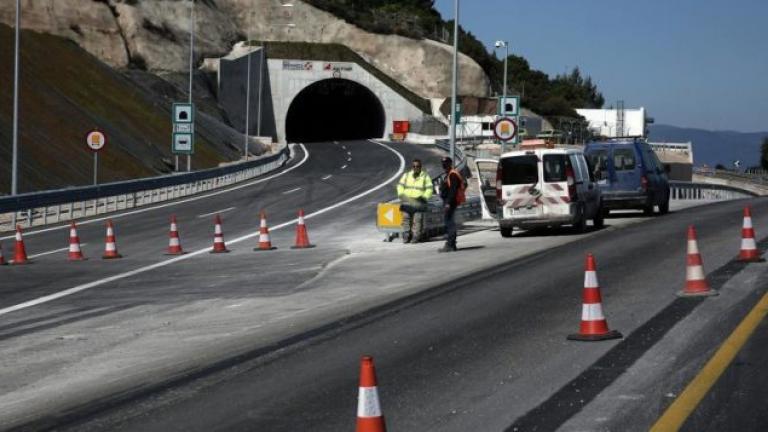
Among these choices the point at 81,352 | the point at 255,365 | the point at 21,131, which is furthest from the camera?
the point at 21,131

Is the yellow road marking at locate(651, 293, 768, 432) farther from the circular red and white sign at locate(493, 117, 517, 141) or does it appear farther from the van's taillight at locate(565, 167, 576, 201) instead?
the circular red and white sign at locate(493, 117, 517, 141)

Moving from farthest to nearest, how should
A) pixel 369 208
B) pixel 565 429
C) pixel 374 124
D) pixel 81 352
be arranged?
pixel 374 124
pixel 369 208
pixel 81 352
pixel 565 429

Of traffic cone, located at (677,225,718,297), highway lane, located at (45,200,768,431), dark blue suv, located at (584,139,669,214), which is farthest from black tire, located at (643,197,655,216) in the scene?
traffic cone, located at (677,225,718,297)

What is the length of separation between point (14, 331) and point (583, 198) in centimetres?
1568

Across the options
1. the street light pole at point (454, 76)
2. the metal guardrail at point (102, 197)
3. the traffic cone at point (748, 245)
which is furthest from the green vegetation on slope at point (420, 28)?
the traffic cone at point (748, 245)

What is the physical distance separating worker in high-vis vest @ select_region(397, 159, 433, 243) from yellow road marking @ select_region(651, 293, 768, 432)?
1455 centimetres

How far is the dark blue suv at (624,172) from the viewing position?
33469 mm

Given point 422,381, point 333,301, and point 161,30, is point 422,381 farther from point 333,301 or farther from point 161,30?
point 161,30

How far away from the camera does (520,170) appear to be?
28625 mm

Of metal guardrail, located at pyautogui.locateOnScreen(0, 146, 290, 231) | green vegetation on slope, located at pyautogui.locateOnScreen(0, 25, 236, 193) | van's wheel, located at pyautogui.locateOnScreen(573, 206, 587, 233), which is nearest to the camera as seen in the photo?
van's wheel, located at pyautogui.locateOnScreen(573, 206, 587, 233)

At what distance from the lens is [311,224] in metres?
36.9

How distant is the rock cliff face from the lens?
97.4m

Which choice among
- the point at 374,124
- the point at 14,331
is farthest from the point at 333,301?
the point at 374,124

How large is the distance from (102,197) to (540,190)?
69.6 feet
